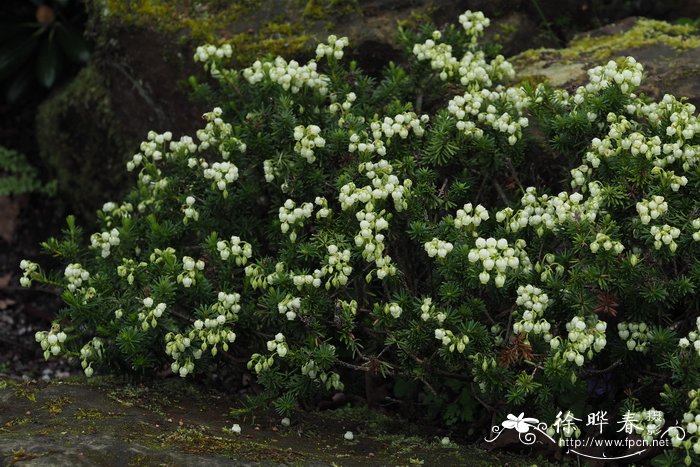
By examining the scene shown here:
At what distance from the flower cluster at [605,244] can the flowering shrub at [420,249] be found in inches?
0.4

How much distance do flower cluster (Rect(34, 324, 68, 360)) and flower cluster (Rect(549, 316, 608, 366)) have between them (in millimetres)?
2345

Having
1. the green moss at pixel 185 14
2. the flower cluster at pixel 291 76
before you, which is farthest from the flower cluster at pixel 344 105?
the green moss at pixel 185 14

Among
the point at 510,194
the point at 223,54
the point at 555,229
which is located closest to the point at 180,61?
the point at 223,54

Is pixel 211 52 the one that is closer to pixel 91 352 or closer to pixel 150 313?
pixel 150 313

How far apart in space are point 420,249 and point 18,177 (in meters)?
4.60

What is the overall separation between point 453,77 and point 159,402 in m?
2.42

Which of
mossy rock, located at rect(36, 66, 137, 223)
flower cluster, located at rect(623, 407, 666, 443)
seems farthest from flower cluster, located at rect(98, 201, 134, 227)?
flower cluster, located at rect(623, 407, 666, 443)

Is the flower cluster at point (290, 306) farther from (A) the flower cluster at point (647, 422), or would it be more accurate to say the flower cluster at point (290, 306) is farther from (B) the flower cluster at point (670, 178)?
(B) the flower cluster at point (670, 178)

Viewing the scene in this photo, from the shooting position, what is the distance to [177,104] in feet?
20.6

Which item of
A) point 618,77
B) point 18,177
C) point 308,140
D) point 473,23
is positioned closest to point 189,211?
point 308,140

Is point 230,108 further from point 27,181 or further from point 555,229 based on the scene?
point 27,181

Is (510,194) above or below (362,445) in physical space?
above

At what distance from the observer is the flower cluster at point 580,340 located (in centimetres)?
371

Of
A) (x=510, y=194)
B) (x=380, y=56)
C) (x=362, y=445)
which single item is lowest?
(x=362, y=445)
